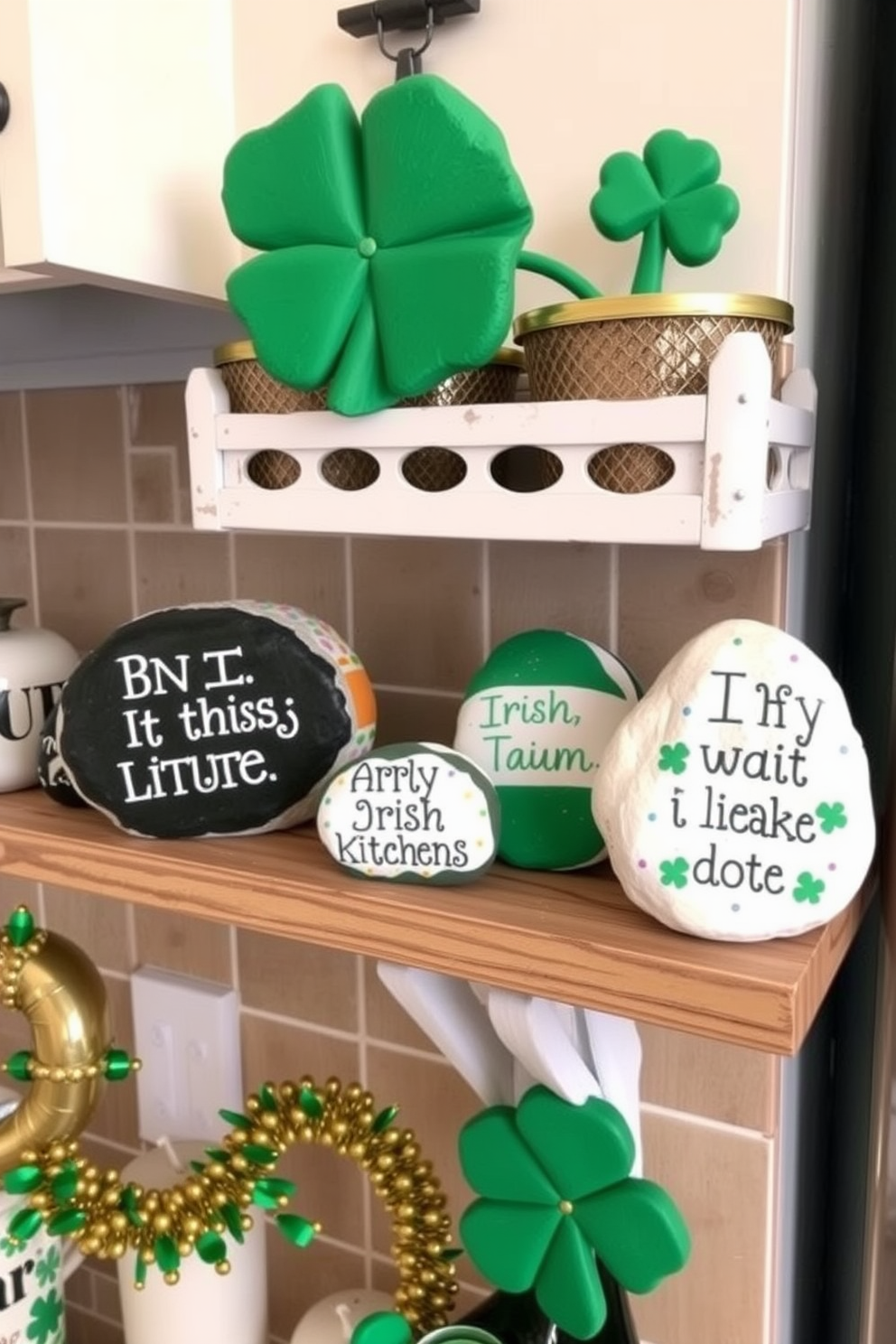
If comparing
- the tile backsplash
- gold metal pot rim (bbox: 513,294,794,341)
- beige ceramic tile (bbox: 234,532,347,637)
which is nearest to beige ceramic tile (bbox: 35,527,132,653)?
the tile backsplash

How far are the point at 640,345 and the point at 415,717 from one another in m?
0.29

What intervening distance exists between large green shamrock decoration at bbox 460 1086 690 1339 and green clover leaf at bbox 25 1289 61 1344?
0.33 metres

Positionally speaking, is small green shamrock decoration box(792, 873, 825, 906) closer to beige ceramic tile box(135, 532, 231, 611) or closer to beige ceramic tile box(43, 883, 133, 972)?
beige ceramic tile box(135, 532, 231, 611)

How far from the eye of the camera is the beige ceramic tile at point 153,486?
730 millimetres

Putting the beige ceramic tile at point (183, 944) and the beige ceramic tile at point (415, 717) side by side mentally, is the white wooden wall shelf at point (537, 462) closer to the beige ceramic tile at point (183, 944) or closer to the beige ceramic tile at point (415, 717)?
the beige ceramic tile at point (415, 717)

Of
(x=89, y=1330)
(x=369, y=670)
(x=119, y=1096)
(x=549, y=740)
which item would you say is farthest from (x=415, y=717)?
(x=89, y=1330)

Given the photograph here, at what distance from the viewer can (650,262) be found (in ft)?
1.56

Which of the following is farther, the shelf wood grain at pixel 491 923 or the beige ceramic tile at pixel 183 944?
the beige ceramic tile at pixel 183 944

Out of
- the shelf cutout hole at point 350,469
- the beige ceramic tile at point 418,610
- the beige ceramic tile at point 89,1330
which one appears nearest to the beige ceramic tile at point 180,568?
the beige ceramic tile at point 418,610

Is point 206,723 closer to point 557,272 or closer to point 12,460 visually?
point 557,272

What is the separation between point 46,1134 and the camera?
0.69 meters

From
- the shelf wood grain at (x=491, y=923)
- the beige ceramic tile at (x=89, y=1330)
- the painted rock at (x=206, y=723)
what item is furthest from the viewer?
the beige ceramic tile at (x=89, y=1330)

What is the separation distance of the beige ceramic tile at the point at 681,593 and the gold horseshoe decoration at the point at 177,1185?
305mm

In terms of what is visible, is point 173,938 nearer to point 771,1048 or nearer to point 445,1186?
point 445,1186
